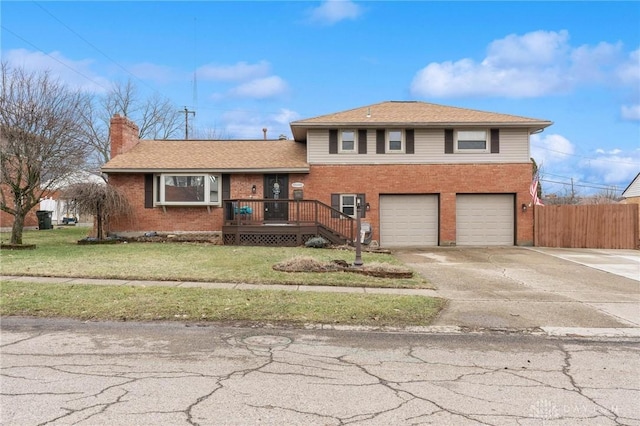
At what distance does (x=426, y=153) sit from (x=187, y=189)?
34.4ft

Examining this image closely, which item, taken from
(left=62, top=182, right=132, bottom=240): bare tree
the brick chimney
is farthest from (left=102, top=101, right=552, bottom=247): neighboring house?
the brick chimney

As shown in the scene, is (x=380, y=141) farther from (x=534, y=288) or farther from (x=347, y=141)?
(x=534, y=288)

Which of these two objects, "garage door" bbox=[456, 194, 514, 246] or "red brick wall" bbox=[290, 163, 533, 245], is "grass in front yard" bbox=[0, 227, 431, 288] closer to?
"red brick wall" bbox=[290, 163, 533, 245]

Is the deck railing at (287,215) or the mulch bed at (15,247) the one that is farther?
the deck railing at (287,215)

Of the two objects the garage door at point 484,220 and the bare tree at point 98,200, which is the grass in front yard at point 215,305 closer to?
the bare tree at point 98,200

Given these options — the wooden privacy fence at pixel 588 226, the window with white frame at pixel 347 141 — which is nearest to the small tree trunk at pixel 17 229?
the window with white frame at pixel 347 141

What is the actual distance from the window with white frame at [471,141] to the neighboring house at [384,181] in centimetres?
4

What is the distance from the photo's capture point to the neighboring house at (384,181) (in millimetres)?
19406

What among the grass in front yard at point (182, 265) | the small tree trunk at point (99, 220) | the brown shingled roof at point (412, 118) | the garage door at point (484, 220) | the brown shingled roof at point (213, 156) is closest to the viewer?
the grass in front yard at point (182, 265)

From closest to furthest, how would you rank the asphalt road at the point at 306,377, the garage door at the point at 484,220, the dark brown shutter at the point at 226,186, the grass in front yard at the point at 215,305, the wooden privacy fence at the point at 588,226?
the asphalt road at the point at 306,377
the grass in front yard at the point at 215,305
the wooden privacy fence at the point at 588,226
the dark brown shutter at the point at 226,186
the garage door at the point at 484,220

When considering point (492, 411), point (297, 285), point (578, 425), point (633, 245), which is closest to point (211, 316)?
point (297, 285)

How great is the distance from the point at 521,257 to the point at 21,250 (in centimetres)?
1702

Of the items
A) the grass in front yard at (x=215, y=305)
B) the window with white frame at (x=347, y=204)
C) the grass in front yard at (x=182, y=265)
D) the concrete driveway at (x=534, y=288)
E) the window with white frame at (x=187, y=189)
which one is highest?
the window with white frame at (x=187, y=189)

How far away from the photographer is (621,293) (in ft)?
30.6
